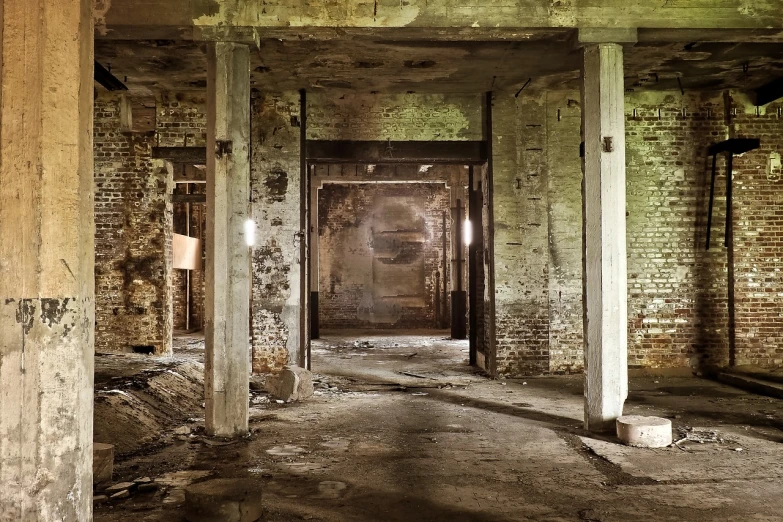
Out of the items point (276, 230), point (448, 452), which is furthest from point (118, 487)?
point (276, 230)

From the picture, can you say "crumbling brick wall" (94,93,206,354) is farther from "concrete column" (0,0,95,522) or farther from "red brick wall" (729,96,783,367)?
"red brick wall" (729,96,783,367)

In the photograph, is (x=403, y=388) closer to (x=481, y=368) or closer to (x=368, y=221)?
(x=481, y=368)

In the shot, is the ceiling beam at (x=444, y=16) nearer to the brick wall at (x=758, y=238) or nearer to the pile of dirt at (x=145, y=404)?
the brick wall at (x=758, y=238)

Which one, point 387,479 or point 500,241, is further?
point 500,241

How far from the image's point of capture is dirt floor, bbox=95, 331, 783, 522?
384 centimetres

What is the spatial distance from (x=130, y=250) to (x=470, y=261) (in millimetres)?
5604

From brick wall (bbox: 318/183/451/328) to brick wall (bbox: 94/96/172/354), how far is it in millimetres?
9222

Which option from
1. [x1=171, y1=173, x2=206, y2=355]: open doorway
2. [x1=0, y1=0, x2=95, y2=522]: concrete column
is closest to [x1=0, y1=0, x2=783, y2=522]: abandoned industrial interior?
[x1=0, y1=0, x2=95, y2=522]: concrete column

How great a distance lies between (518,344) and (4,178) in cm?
746

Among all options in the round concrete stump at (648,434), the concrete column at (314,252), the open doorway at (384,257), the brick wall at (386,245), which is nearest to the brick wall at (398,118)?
the concrete column at (314,252)

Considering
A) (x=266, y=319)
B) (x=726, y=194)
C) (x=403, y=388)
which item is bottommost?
(x=403, y=388)

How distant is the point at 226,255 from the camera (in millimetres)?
5742

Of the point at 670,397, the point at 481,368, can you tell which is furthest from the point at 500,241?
the point at 670,397

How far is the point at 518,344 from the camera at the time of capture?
9.00 meters
